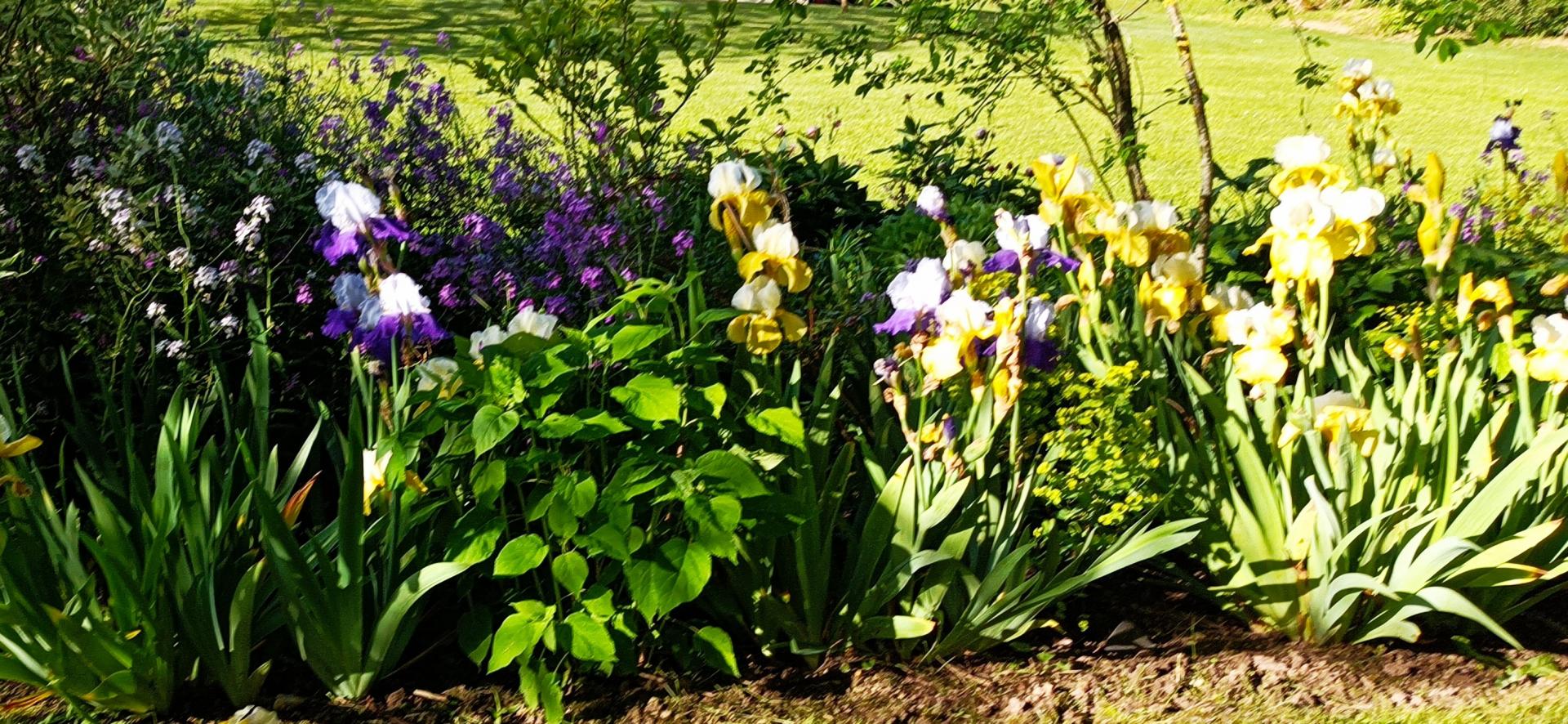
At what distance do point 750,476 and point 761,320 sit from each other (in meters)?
0.38

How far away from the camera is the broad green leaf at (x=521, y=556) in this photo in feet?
6.98

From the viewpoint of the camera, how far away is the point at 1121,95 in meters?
4.28

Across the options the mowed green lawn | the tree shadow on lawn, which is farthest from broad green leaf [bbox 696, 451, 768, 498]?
the tree shadow on lawn

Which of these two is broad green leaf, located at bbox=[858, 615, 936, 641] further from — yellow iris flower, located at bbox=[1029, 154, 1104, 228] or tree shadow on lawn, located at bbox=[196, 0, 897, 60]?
tree shadow on lawn, located at bbox=[196, 0, 897, 60]

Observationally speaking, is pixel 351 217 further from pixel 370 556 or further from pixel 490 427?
pixel 370 556

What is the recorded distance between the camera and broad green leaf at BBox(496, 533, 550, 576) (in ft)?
6.98

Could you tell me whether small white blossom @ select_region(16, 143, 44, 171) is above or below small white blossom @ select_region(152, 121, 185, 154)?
below

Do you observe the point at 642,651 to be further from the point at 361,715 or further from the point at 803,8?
the point at 803,8

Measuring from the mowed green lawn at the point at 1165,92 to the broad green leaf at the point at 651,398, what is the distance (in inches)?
157

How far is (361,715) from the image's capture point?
7.64ft

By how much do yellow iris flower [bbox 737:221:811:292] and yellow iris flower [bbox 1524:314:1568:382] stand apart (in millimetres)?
1462

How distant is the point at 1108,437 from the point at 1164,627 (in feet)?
1.62

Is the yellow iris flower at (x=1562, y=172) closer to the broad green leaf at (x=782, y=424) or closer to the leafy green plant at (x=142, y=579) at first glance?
the broad green leaf at (x=782, y=424)

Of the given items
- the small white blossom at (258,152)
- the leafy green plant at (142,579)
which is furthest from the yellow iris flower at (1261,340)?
the small white blossom at (258,152)
